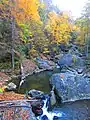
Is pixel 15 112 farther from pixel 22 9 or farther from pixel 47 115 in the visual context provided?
pixel 22 9

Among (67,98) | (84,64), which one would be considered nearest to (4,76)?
(67,98)

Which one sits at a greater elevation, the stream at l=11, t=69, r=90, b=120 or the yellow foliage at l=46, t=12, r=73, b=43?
the yellow foliage at l=46, t=12, r=73, b=43

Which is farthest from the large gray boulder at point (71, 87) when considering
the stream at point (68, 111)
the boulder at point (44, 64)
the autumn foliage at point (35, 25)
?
the boulder at point (44, 64)

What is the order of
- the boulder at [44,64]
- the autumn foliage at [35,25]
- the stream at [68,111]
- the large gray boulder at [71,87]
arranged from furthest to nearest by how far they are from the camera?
1. the boulder at [44,64]
2. the autumn foliage at [35,25]
3. the large gray boulder at [71,87]
4. the stream at [68,111]

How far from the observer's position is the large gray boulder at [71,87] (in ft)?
66.6

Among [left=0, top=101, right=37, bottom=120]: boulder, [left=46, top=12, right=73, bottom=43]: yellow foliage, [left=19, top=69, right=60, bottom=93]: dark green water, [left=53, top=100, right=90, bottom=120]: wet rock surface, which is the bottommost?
[left=53, top=100, right=90, bottom=120]: wet rock surface

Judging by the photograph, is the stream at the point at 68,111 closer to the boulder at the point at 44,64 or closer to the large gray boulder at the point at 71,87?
the large gray boulder at the point at 71,87

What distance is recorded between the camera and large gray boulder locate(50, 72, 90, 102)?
20.3m

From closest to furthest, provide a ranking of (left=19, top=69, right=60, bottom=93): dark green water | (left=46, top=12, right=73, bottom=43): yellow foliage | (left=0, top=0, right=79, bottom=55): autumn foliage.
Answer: (left=19, top=69, right=60, bottom=93): dark green water < (left=0, top=0, right=79, bottom=55): autumn foliage < (left=46, top=12, right=73, bottom=43): yellow foliage

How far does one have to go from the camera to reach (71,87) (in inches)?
822

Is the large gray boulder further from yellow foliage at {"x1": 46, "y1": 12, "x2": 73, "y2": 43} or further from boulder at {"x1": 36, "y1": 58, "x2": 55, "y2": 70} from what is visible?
yellow foliage at {"x1": 46, "y1": 12, "x2": 73, "y2": 43}

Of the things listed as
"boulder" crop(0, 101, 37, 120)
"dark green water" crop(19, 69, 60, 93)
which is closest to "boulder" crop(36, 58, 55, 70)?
"dark green water" crop(19, 69, 60, 93)

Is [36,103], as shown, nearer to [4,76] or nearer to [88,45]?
[4,76]

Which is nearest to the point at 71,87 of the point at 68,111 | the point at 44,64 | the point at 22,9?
the point at 68,111
